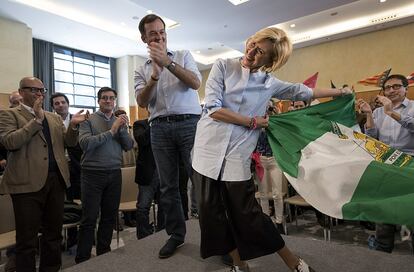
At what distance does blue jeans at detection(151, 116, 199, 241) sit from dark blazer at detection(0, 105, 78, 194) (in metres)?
0.84

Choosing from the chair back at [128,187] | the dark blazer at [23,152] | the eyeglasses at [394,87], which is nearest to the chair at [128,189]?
the chair back at [128,187]

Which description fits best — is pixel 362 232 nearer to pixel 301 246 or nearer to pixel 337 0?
pixel 301 246

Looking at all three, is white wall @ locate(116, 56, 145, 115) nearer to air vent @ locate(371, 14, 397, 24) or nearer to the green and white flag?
air vent @ locate(371, 14, 397, 24)

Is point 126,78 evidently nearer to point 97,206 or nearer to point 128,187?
point 128,187

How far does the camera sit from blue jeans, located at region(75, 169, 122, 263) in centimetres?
252

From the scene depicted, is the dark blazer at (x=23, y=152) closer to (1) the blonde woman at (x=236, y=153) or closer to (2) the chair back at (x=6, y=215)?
(2) the chair back at (x=6, y=215)

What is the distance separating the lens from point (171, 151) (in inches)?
86.0

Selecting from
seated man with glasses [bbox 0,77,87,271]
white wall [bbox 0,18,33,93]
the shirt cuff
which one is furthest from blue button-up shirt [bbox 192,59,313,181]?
white wall [bbox 0,18,33,93]

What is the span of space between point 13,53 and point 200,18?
4.98 m

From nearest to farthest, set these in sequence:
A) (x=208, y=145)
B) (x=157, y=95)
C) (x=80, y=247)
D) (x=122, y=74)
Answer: (x=208, y=145)
(x=157, y=95)
(x=80, y=247)
(x=122, y=74)

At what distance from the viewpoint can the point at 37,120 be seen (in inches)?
86.3

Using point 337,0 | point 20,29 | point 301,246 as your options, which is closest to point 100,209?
point 301,246

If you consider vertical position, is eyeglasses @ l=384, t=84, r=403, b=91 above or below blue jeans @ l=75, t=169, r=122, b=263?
above

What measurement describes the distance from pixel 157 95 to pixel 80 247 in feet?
4.67
